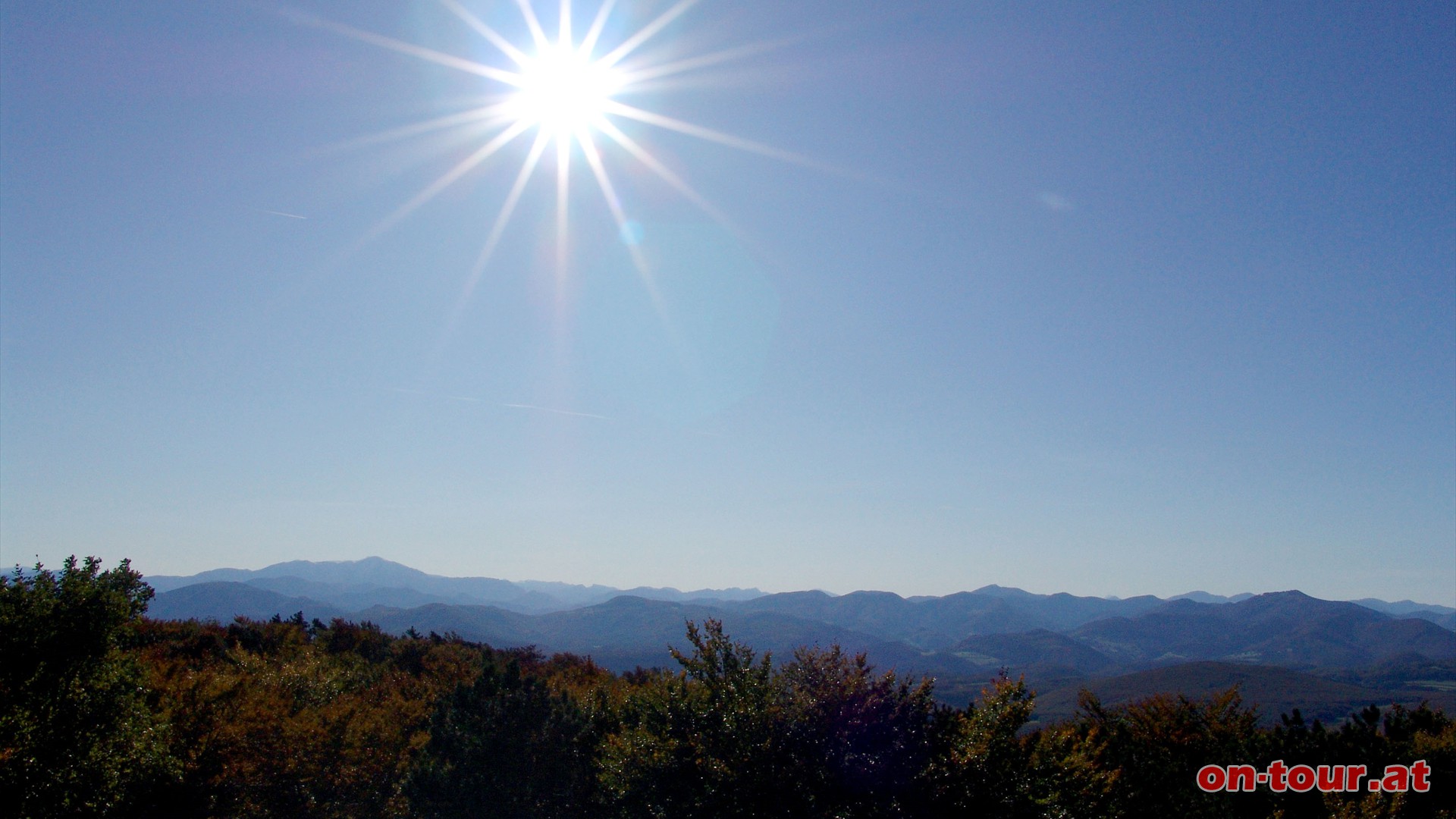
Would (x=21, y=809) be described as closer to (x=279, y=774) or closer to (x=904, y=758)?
(x=279, y=774)

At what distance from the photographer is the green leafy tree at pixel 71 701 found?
13.3m

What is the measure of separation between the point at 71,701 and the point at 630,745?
11999 mm

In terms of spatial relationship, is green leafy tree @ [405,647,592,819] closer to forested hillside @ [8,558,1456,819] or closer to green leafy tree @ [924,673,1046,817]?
forested hillside @ [8,558,1456,819]

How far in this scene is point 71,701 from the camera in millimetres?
14562

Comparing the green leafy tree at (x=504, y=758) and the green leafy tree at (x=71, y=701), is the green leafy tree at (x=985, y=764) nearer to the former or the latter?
the green leafy tree at (x=504, y=758)

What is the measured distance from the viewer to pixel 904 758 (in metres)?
13.4

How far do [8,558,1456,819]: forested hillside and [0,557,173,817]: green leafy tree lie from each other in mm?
42

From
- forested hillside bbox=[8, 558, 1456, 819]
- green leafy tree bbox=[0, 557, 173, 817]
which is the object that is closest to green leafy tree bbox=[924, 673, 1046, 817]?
forested hillside bbox=[8, 558, 1456, 819]

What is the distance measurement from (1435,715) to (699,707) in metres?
24.9

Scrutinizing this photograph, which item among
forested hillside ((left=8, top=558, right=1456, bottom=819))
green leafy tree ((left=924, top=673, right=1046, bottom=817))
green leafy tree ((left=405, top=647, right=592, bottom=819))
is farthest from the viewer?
green leafy tree ((left=405, top=647, right=592, bottom=819))

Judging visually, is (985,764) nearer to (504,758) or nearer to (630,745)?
(630,745)

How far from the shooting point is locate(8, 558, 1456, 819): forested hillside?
1318cm

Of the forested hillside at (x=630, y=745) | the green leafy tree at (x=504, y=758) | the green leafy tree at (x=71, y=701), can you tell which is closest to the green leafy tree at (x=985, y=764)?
the forested hillside at (x=630, y=745)

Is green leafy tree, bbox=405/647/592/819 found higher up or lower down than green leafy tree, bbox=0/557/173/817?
lower down
